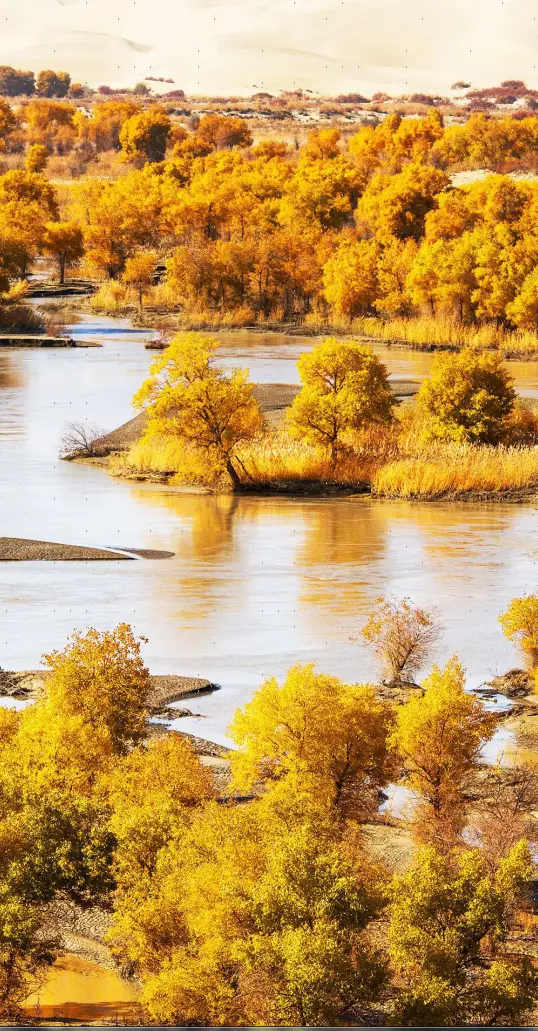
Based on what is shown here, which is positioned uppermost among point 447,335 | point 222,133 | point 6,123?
point 6,123

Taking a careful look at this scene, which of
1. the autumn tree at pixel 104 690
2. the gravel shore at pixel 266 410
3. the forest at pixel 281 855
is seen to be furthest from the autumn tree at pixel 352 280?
the autumn tree at pixel 104 690

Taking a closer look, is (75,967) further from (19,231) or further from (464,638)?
(19,231)

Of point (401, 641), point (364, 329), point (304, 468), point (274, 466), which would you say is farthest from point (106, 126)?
point (401, 641)

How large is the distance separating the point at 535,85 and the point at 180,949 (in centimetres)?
18444

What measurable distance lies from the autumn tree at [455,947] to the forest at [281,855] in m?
0.01

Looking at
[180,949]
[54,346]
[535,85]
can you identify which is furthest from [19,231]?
[535,85]

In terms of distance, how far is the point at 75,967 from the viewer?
10.3m

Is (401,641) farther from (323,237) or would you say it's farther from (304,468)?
(323,237)

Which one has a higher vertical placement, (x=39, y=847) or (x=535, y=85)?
(x=535, y=85)

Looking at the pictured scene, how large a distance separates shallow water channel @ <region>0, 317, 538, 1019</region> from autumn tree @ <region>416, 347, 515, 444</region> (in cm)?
304

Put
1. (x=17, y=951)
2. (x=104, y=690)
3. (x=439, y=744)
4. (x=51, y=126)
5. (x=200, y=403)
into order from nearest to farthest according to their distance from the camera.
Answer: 1. (x=17, y=951)
2. (x=439, y=744)
3. (x=104, y=690)
4. (x=200, y=403)
5. (x=51, y=126)

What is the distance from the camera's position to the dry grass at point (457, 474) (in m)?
32.0

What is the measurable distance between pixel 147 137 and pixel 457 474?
92280 millimetres

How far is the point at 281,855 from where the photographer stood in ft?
28.5
